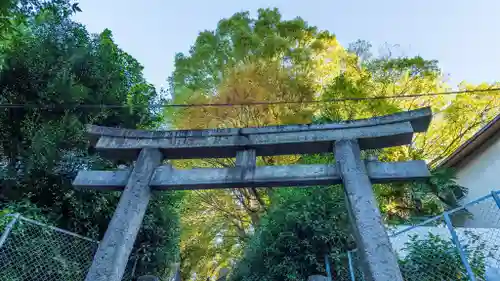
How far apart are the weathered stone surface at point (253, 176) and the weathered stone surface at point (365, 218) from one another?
18 centimetres

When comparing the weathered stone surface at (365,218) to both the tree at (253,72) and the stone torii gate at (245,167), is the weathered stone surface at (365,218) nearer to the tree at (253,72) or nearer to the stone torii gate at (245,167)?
the stone torii gate at (245,167)

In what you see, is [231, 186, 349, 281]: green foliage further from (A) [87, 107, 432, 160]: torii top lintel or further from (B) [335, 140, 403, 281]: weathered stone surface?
(B) [335, 140, 403, 281]: weathered stone surface

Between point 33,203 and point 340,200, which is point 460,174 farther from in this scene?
point 33,203

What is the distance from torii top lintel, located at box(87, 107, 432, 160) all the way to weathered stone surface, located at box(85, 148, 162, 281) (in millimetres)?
318

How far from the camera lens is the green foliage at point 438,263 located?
5.44 metres

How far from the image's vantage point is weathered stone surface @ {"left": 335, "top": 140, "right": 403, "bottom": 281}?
3.31 m

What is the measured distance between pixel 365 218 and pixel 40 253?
5078mm

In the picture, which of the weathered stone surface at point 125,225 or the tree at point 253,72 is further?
the tree at point 253,72

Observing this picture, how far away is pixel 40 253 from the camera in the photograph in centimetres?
500

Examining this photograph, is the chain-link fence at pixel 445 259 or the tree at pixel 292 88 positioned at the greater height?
the tree at pixel 292 88

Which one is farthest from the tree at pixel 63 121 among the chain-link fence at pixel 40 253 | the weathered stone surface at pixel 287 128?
the weathered stone surface at pixel 287 128

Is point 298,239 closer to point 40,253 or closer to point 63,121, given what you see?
point 40,253

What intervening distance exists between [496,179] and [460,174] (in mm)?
2015

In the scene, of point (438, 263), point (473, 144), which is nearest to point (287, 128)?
point (438, 263)
